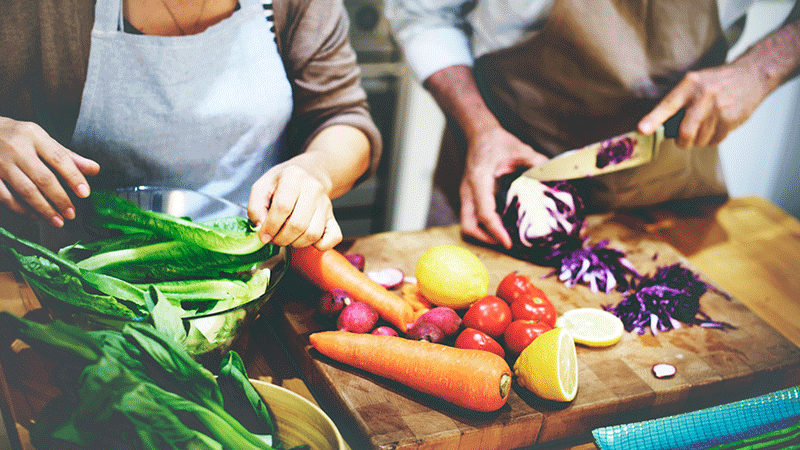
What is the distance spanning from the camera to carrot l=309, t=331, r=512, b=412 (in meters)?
0.76

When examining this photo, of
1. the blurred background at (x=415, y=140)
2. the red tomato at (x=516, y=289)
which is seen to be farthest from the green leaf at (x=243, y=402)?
the blurred background at (x=415, y=140)

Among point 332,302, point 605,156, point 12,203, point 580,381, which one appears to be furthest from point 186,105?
point 605,156

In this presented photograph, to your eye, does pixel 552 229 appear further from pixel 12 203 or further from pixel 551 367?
pixel 12 203

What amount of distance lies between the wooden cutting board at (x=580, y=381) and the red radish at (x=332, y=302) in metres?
0.04

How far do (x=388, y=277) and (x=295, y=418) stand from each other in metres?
0.43

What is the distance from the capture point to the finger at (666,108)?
1225 millimetres

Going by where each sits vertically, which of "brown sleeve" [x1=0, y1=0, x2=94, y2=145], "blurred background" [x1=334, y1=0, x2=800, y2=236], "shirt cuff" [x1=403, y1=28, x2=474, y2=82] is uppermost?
"brown sleeve" [x1=0, y1=0, x2=94, y2=145]

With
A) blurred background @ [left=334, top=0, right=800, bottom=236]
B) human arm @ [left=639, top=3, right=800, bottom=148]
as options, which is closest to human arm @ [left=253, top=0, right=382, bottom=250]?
blurred background @ [left=334, top=0, right=800, bottom=236]

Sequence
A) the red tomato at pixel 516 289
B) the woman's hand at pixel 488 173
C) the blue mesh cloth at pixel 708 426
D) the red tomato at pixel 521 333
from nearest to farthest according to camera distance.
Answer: the blue mesh cloth at pixel 708 426
the red tomato at pixel 521 333
the red tomato at pixel 516 289
the woman's hand at pixel 488 173

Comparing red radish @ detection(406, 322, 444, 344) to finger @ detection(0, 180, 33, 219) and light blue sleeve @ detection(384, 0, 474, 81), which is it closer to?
finger @ detection(0, 180, 33, 219)

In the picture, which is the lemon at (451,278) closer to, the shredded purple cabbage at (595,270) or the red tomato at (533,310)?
the red tomato at (533,310)

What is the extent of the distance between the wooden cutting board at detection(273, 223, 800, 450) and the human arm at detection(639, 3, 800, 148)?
39 centimetres

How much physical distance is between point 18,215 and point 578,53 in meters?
1.12

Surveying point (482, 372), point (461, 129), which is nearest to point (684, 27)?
point (461, 129)
